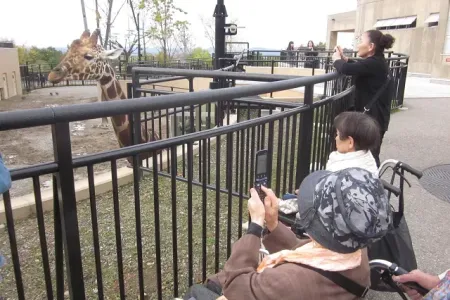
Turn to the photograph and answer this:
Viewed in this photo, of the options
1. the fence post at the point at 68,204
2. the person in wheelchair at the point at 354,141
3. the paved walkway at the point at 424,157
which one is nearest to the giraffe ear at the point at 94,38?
the paved walkway at the point at 424,157

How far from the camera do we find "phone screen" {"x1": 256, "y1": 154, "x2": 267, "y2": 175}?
2.21 meters

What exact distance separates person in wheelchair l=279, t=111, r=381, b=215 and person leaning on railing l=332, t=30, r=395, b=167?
4.81ft

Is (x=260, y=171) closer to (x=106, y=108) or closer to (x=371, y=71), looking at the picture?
(x=106, y=108)

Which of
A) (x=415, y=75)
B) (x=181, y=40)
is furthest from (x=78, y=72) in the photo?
(x=181, y=40)

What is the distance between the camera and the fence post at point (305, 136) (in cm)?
333

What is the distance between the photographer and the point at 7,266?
349 centimetres

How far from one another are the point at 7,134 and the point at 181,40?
103ft

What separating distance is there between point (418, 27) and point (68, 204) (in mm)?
25359

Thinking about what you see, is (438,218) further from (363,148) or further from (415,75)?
(415,75)

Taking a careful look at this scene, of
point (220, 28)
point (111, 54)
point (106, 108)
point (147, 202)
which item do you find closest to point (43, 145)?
point (111, 54)

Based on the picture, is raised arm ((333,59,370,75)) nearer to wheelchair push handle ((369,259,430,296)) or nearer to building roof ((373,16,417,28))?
wheelchair push handle ((369,259,430,296))

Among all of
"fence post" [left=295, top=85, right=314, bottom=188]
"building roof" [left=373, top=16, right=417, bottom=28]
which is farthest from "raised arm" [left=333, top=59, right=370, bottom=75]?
"building roof" [left=373, top=16, right=417, bottom=28]

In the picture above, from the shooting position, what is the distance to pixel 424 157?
250 inches

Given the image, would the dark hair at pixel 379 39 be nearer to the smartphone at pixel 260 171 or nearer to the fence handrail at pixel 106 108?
the fence handrail at pixel 106 108
